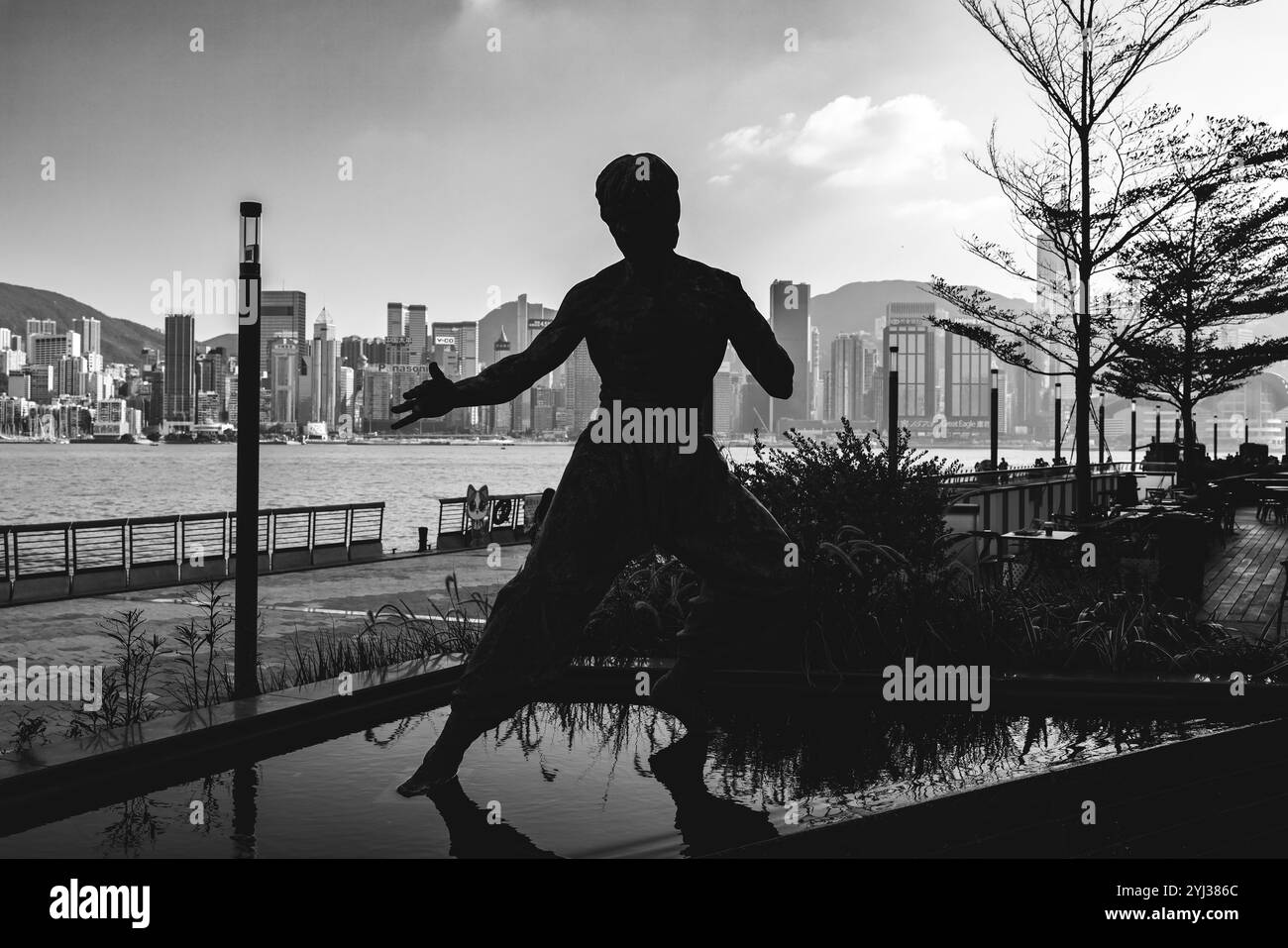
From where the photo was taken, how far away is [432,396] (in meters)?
3.74

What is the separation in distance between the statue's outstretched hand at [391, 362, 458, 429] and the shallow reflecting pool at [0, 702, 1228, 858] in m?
1.33

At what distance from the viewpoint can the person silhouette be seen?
3.83 meters

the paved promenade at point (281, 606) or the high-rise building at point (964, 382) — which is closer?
the paved promenade at point (281, 606)

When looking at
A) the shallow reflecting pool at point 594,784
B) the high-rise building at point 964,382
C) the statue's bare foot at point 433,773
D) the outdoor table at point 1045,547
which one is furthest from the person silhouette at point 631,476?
the high-rise building at point 964,382

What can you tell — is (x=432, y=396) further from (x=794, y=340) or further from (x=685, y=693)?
(x=794, y=340)

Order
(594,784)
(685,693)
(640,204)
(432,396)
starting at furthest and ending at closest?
1. (685,693)
2. (640,204)
3. (594,784)
4. (432,396)

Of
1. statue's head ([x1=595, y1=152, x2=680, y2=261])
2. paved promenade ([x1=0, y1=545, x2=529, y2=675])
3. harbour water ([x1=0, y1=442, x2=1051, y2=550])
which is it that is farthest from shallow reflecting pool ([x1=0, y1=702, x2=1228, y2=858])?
harbour water ([x1=0, y1=442, x2=1051, y2=550])

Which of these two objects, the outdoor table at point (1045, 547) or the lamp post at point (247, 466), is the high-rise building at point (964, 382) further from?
the lamp post at point (247, 466)

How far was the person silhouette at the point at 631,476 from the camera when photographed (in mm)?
3828

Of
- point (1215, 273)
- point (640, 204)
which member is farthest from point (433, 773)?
point (1215, 273)

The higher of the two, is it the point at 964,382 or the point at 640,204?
the point at 964,382

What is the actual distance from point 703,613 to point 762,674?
958 mm

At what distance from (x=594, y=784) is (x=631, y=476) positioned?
1.11m
